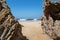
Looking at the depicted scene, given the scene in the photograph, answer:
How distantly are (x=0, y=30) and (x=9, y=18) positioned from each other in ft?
2.67

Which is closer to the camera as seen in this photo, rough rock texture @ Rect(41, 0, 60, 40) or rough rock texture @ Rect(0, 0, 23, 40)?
rough rock texture @ Rect(0, 0, 23, 40)

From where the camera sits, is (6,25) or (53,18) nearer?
(6,25)

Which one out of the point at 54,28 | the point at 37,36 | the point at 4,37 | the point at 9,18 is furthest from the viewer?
the point at 37,36

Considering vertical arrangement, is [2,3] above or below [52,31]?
above

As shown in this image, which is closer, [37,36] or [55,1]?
[55,1]

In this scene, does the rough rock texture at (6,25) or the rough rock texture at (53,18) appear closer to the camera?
the rough rock texture at (6,25)

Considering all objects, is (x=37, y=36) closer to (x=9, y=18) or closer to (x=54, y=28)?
(x=54, y=28)

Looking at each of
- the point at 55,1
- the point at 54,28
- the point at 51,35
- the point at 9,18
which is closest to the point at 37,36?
the point at 51,35

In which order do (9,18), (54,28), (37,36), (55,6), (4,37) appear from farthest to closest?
(37,36), (55,6), (54,28), (9,18), (4,37)

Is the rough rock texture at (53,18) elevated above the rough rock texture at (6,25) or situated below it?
below

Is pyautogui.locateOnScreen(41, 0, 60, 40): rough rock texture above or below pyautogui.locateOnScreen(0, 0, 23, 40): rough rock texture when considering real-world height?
below

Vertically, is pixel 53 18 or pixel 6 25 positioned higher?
pixel 6 25

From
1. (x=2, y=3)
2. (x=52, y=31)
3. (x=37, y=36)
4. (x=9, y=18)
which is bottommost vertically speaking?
(x=37, y=36)

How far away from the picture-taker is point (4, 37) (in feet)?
24.3
